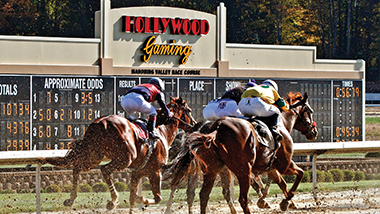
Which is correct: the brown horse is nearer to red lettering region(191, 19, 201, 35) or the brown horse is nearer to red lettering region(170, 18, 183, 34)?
red lettering region(170, 18, 183, 34)

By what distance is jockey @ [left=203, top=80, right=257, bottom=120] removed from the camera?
864 centimetres

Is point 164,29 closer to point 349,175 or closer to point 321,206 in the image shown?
point 349,175

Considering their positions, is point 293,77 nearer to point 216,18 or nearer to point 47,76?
point 216,18

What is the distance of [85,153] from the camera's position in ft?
24.1

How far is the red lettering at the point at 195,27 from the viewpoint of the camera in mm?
15016

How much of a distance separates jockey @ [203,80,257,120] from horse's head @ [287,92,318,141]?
0.69 meters

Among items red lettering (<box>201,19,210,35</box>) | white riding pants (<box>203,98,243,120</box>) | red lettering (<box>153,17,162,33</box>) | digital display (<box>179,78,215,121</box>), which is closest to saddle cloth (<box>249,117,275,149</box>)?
white riding pants (<box>203,98,243,120</box>)

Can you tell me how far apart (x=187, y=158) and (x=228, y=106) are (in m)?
1.53

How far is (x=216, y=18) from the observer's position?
611 inches

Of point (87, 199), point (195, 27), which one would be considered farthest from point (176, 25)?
point (87, 199)

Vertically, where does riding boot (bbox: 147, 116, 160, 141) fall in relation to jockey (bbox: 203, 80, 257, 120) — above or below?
below

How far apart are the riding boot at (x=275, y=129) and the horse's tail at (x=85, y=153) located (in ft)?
7.01

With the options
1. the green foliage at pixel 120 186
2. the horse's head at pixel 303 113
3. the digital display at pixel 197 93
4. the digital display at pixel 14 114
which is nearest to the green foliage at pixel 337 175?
the digital display at pixel 197 93

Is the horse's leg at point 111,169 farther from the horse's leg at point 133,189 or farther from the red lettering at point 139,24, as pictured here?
the red lettering at point 139,24
